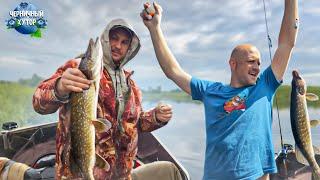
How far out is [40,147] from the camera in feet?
10.3

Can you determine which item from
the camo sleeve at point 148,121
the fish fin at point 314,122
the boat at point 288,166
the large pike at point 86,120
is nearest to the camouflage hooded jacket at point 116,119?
the camo sleeve at point 148,121

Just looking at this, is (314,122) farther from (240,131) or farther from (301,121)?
(240,131)

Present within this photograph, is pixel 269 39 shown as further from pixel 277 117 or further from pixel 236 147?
pixel 236 147

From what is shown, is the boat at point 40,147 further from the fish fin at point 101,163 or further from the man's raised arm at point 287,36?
the man's raised arm at point 287,36

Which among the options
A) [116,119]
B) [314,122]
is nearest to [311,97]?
[314,122]

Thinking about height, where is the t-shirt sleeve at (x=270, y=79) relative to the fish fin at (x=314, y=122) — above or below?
above

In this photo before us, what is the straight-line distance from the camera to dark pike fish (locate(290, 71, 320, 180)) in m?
2.87

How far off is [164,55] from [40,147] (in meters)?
1.23

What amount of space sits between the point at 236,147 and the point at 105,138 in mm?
807

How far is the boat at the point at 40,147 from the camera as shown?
3.03 meters

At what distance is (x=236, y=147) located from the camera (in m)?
2.52

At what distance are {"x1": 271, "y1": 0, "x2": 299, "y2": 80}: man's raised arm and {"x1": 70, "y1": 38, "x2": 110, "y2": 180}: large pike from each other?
115 cm

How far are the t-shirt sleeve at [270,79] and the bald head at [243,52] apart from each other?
4.8 inches

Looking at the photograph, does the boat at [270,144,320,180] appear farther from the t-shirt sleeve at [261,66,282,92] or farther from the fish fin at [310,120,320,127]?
the t-shirt sleeve at [261,66,282,92]
